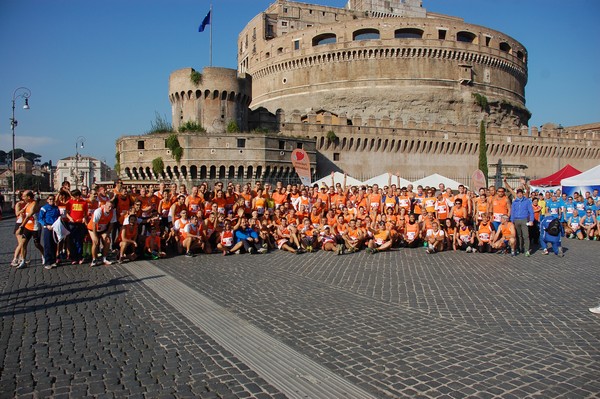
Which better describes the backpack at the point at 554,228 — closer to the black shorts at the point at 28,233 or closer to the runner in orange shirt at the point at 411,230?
the runner in orange shirt at the point at 411,230

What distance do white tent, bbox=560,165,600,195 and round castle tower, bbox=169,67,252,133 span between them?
19.5m

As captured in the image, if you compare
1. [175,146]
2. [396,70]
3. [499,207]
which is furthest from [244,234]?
[396,70]

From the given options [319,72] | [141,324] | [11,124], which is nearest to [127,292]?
[141,324]

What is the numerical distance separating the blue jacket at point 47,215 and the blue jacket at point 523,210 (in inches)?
401

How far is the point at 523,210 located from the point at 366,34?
40.6 m

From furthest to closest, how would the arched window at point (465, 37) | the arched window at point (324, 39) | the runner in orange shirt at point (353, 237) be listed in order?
the arched window at point (465, 37)
the arched window at point (324, 39)
the runner in orange shirt at point (353, 237)

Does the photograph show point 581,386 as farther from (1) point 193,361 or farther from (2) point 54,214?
(2) point 54,214

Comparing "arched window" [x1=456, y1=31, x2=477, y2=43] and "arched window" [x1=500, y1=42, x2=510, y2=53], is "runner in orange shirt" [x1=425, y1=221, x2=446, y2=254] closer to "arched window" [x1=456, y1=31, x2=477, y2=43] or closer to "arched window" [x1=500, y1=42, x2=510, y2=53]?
"arched window" [x1=456, y1=31, x2=477, y2=43]

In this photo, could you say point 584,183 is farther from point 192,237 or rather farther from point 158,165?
point 158,165

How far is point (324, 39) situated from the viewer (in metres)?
48.3

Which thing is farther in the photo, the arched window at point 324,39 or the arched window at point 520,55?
the arched window at point 520,55

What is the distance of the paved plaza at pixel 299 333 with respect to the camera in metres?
3.66

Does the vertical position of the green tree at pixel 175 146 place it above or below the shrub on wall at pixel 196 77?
below

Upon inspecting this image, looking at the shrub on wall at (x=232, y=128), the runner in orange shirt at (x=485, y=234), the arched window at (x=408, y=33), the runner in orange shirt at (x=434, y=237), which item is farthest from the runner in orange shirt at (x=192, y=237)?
the arched window at (x=408, y=33)
